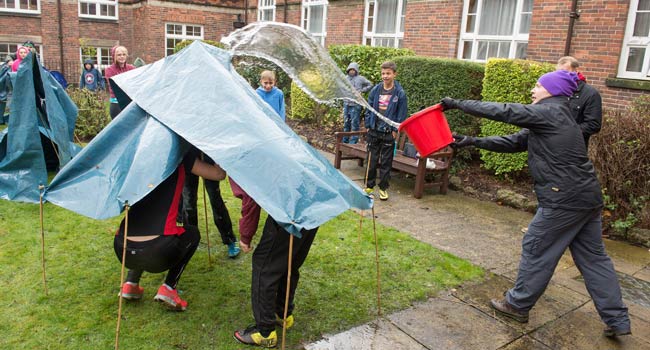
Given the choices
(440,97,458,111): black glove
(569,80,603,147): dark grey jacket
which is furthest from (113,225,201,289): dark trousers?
(569,80,603,147): dark grey jacket

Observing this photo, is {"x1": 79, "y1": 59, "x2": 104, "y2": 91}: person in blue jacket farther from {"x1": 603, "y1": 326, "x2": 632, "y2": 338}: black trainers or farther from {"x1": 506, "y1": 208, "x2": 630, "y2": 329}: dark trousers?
{"x1": 603, "y1": 326, "x2": 632, "y2": 338}: black trainers

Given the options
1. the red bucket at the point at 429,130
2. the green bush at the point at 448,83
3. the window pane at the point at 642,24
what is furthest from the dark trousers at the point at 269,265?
the window pane at the point at 642,24

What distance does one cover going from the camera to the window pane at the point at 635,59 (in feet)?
28.3

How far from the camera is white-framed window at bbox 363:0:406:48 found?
13963 millimetres

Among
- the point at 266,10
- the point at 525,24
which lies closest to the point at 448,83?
the point at 525,24

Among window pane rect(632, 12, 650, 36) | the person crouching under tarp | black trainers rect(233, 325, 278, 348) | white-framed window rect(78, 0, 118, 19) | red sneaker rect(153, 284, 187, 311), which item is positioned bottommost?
black trainers rect(233, 325, 278, 348)

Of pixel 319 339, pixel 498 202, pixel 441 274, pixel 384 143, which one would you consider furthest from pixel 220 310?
pixel 498 202

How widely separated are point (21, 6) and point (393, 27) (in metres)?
18.3

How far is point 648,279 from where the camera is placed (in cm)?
529

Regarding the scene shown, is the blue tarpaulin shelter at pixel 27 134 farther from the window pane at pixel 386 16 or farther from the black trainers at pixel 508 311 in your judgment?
the window pane at pixel 386 16

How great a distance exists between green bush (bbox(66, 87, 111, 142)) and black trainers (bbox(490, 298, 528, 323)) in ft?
31.7

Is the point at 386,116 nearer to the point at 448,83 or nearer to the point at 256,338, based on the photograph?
the point at 448,83

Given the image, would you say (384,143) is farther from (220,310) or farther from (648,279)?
(220,310)

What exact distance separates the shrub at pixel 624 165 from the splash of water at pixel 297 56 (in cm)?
382
